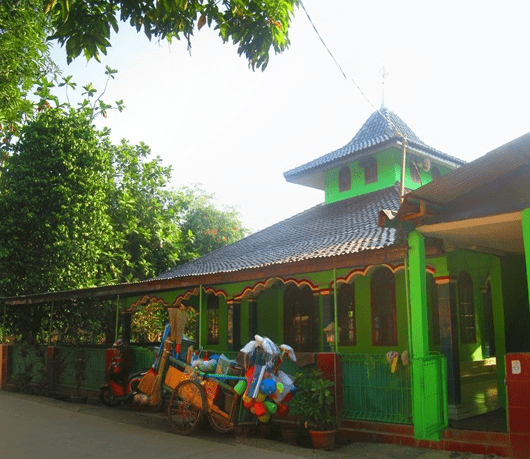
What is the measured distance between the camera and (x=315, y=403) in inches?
319

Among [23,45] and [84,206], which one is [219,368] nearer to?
[23,45]

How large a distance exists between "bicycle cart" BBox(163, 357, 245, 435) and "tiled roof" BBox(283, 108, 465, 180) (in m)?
8.76

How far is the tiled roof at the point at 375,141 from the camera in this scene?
15.2 m

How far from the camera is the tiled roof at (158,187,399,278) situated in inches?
410

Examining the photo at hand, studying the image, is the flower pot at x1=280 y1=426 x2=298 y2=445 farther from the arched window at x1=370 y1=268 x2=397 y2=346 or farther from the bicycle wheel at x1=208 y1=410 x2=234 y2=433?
the arched window at x1=370 y1=268 x2=397 y2=346

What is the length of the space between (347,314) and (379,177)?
458 centimetres

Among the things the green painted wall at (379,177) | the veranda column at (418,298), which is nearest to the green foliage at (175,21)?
the veranda column at (418,298)

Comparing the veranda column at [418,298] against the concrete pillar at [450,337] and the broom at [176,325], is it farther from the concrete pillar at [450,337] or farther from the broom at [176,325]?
the broom at [176,325]

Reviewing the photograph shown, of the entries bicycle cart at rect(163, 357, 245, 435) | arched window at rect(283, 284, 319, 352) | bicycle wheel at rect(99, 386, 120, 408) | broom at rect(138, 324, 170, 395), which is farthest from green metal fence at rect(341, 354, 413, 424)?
bicycle wheel at rect(99, 386, 120, 408)

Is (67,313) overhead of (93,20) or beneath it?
beneath

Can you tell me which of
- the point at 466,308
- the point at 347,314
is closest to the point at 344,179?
the point at 347,314

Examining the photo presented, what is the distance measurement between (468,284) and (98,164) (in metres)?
13.3

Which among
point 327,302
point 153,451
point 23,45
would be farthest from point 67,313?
point 153,451

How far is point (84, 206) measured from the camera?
18.5m
